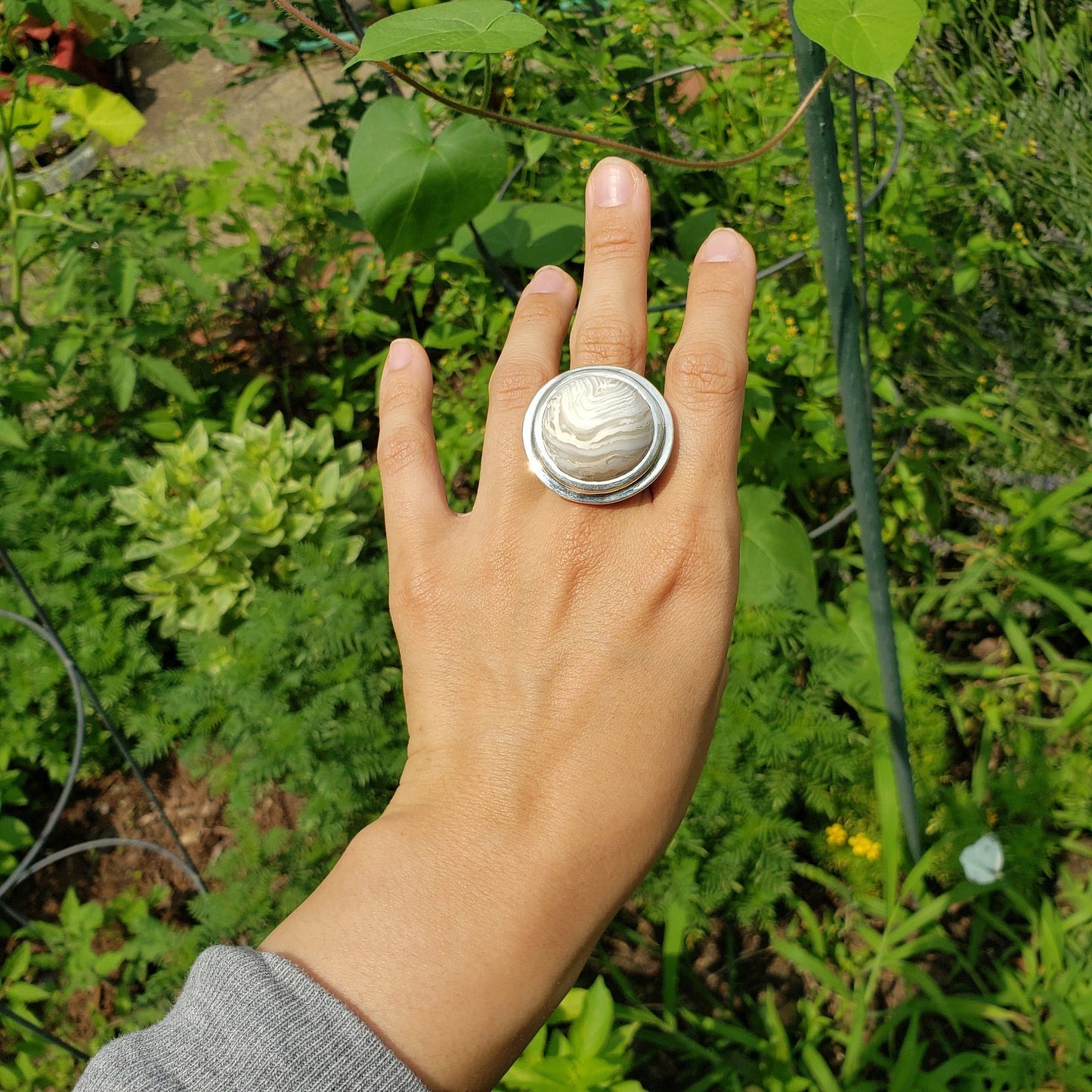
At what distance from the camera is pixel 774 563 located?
6.56 feet

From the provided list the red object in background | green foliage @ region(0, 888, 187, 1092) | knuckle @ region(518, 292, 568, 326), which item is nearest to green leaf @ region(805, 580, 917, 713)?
knuckle @ region(518, 292, 568, 326)

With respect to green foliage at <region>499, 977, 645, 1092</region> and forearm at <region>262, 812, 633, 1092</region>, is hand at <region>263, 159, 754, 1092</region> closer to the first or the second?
forearm at <region>262, 812, 633, 1092</region>

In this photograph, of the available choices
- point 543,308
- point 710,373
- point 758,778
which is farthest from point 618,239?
point 758,778

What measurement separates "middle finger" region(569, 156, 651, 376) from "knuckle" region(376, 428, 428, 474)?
262mm

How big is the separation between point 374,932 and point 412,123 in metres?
1.30

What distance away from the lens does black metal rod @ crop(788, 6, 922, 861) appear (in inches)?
42.1

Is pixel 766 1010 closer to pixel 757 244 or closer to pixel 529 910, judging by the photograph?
pixel 529 910

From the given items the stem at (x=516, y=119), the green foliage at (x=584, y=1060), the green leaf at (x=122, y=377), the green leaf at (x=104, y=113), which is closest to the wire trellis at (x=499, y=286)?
the stem at (x=516, y=119)

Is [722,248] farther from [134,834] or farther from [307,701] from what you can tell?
[134,834]

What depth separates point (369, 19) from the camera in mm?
2549

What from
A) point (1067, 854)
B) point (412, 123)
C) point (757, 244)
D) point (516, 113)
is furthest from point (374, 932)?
point (516, 113)

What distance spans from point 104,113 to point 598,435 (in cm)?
248

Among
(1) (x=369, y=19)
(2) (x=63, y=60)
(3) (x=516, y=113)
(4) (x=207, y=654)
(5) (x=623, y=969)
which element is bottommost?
(5) (x=623, y=969)

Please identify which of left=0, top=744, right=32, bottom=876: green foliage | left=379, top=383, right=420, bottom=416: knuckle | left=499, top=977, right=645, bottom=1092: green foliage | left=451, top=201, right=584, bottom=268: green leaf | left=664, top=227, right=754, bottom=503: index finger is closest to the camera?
left=664, top=227, right=754, bottom=503: index finger
